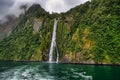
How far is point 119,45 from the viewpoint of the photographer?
164000 millimetres

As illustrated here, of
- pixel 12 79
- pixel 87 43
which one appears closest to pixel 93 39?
pixel 87 43

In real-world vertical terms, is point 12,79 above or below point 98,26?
below

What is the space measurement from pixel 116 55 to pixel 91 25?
46.5 metres

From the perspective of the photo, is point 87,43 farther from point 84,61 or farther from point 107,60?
point 107,60

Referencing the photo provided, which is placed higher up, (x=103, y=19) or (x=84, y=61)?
(x=103, y=19)

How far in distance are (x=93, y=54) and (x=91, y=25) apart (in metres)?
36.1

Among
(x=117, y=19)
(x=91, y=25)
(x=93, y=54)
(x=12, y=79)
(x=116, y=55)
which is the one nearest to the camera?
(x=12, y=79)

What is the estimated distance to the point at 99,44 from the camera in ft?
576

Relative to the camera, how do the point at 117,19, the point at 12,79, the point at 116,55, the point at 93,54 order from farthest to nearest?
the point at 117,19 < the point at 93,54 < the point at 116,55 < the point at 12,79

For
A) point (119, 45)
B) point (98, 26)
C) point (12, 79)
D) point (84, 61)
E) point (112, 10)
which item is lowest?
point (12, 79)

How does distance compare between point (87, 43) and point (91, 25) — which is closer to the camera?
point (87, 43)

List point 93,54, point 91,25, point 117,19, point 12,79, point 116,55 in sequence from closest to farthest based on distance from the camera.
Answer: point 12,79, point 116,55, point 93,54, point 117,19, point 91,25

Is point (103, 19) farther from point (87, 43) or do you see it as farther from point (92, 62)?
point (92, 62)

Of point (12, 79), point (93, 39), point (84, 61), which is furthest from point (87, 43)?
point (12, 79)
